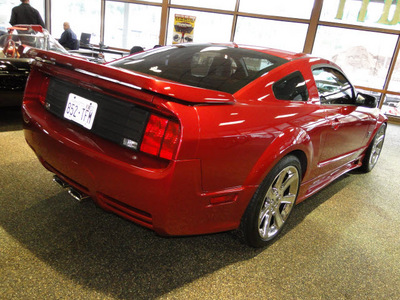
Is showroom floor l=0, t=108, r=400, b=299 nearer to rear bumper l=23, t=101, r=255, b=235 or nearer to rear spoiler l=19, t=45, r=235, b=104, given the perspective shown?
rear bumper l=23, t=101, r=255, b=235

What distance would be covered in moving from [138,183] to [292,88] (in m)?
1.18

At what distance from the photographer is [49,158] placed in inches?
64.9

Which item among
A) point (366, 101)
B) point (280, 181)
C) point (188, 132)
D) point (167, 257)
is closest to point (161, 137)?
point (188, 132)

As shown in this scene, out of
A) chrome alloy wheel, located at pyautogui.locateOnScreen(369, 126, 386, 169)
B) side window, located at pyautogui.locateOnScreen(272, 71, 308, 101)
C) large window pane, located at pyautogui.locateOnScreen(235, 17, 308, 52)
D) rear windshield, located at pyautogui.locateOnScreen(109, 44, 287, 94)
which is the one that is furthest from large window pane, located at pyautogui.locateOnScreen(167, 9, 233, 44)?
side window, located at pyautogui.locateOnScreen(272, 71, 308, 101)

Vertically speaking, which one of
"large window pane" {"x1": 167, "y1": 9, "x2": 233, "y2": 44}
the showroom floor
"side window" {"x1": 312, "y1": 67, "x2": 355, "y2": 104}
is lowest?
the showroom floor

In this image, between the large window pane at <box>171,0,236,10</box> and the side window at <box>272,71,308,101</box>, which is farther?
the large window pane at <box>171,0,236,10</box>

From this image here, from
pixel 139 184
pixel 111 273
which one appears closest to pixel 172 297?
pixel 111 273

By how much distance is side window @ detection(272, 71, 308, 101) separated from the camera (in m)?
1.82

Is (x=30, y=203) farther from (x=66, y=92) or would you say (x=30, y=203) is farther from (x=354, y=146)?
(x=354, y=146)

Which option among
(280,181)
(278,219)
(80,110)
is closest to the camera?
(80,110)

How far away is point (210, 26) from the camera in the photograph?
31.0ft

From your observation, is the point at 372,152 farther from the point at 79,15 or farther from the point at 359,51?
the point at 79,15

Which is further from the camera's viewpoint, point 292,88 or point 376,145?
point 376,145

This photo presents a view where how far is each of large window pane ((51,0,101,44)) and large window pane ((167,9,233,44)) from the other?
2.80 meters
